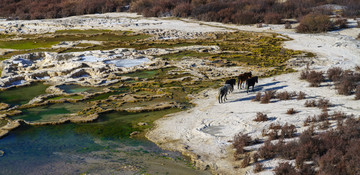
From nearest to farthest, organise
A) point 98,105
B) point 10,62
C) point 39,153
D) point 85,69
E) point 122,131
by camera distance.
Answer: point 39,153 < point 122,131 < point 98,105 < point 85,69 < point 10,62

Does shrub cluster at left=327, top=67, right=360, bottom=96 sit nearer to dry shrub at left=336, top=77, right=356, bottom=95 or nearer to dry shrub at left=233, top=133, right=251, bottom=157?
dry shrub at left=336, top=77, right=356, bottom=95

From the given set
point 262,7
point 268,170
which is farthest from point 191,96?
point 262,7

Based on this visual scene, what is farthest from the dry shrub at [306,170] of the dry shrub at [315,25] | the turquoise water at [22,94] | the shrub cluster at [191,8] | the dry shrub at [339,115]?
the shrub cluster at [191,8]

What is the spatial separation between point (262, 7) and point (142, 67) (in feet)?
78.3

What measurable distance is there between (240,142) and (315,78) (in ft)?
27.4

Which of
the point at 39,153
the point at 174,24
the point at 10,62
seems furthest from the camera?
the point at 174,24

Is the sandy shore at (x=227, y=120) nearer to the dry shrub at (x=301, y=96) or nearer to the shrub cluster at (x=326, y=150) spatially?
the dry shrub at (x=301, y=96)

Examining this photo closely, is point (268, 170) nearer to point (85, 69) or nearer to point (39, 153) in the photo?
point (39, 153)

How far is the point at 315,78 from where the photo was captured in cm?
1828

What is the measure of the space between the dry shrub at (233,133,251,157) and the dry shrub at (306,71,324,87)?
753 centimetres

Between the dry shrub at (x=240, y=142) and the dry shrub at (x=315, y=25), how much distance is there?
24071 mm

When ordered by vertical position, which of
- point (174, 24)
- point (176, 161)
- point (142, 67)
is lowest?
point (176, 161)

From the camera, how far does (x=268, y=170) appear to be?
34.0 feet

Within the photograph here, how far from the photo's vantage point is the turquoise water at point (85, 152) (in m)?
11.3
